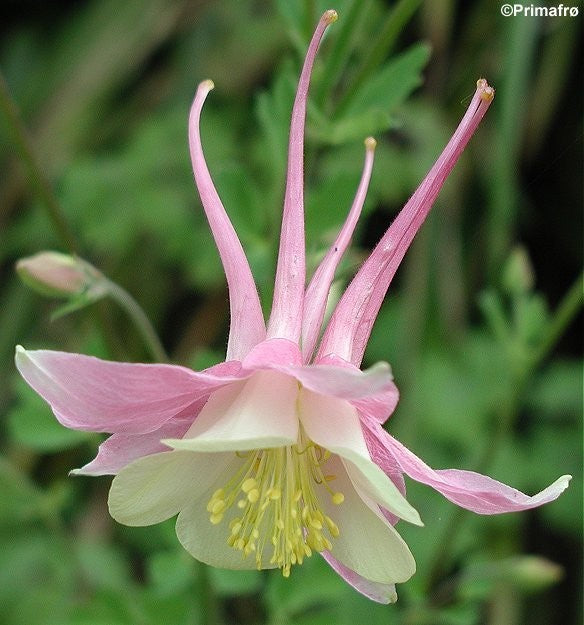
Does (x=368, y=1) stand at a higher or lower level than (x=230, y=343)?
higher

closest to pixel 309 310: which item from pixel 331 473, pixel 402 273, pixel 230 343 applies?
pixel 230 343

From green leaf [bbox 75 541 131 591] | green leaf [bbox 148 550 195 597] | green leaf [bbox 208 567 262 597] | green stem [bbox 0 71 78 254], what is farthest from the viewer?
green leaf [bbox 75 541 131 591]

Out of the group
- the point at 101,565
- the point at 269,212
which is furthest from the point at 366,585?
the point at 101,565

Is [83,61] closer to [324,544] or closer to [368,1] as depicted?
[368,1]

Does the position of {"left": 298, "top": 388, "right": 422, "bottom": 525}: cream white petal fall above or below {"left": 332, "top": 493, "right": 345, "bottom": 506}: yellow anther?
above

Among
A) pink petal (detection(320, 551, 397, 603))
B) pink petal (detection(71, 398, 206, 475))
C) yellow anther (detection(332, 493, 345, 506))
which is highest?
pink petal (detection(71, 398, 206, 475))

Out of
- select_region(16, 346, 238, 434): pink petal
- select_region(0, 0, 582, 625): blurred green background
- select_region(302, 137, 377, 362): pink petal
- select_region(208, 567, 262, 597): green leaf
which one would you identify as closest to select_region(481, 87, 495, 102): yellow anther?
select_region(302, 137, 377, 362): pink petal

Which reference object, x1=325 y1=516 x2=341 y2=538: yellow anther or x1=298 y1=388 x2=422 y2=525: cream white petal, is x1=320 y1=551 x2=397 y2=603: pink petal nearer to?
x1=325 y1=516 x2=341 y2=538: yellow anther
